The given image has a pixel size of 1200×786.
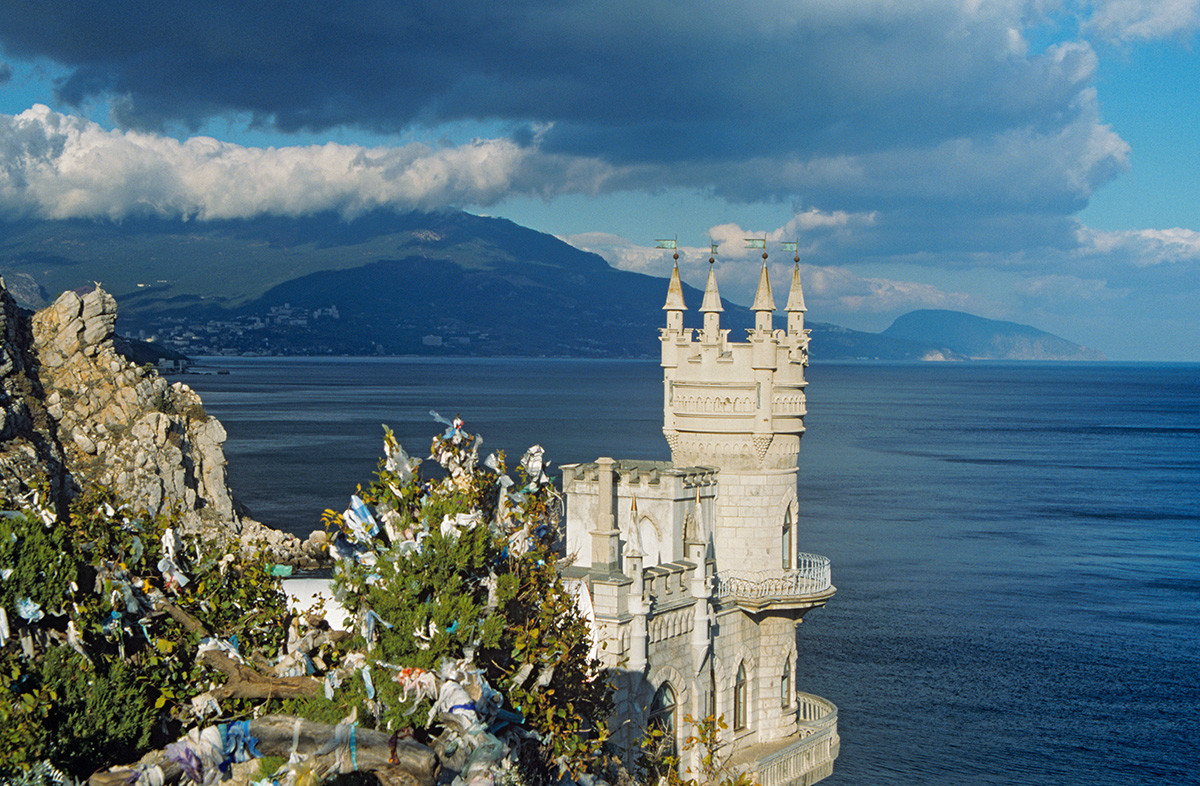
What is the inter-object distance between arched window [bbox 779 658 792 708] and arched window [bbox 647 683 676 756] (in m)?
6.71

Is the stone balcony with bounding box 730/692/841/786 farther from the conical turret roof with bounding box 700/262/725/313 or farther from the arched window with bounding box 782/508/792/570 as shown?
the conical turret roof with bounding box 700/262/725/313

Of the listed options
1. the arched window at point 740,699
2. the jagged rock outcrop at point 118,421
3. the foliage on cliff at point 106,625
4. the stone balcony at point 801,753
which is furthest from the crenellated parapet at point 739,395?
the jagged rock outcrop at point 118,421

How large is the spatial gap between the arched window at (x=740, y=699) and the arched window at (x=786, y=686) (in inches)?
65.9

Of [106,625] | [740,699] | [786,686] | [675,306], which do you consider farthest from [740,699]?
[106,625]

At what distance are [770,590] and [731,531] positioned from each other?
193 cm

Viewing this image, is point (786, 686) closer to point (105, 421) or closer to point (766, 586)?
point (766, 586)

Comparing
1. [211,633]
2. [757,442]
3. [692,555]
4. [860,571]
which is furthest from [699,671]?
[860,571]

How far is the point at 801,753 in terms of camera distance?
111ft

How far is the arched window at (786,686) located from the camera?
34.8m

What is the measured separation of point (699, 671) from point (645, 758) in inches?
191

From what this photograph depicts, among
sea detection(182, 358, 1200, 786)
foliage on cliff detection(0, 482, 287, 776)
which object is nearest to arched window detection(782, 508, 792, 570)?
sea detection(182, 358, 1200, 786)

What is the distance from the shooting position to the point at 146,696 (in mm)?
19453

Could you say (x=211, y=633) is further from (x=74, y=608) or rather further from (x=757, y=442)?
(x=757, y=442)

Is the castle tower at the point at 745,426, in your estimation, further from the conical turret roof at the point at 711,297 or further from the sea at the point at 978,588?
the sea at the point at 978,588
